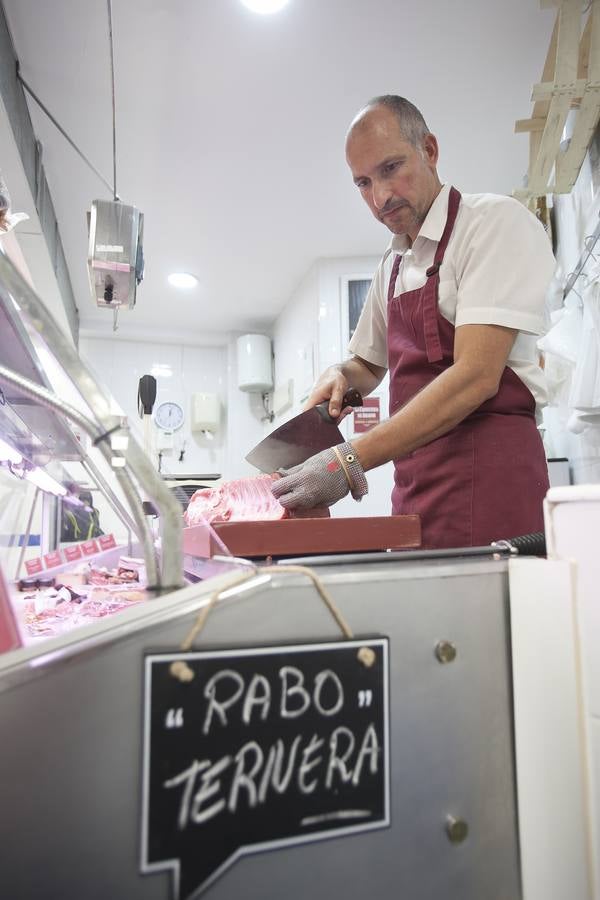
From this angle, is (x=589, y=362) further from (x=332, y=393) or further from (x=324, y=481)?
(x=324, y=481)

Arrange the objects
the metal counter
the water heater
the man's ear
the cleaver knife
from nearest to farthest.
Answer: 1. the metal counter
2. the cleaver knife
3. the man's ear
4. the water heater

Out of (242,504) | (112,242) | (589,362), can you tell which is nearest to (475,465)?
(242,504)

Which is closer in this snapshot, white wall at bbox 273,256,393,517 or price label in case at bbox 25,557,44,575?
price label in case at bbox 25,557,44,575

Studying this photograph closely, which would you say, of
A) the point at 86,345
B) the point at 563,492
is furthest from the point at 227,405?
the point at 563,492

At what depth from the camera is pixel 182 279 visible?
5016 millimetres

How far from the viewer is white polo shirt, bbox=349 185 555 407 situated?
1168 mm

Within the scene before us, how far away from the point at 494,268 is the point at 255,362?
4982 millimetres

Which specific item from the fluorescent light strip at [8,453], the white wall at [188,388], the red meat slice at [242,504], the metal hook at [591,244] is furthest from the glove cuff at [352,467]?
the white wall at [188,388]

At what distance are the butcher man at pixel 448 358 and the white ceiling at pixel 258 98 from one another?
1.59m

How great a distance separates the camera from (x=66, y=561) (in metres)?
1.61

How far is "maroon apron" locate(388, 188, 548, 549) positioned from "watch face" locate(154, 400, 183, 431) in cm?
544

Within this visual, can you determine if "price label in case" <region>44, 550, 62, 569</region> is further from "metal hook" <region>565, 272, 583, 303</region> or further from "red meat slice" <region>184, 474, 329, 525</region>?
"metal hook" <region>565, 272, 583, 303</region>

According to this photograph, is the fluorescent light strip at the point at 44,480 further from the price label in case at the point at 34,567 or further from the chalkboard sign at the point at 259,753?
the chalkboard sign at the point at 259,753

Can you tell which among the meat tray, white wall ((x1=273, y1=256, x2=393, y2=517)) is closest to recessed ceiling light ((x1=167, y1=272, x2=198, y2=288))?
white wall ((x1=273, y1=256, x2=393, y2=517))
